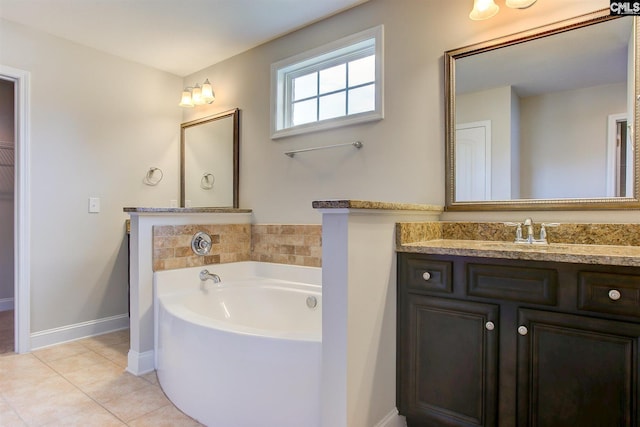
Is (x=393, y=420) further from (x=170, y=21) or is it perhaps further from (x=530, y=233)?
(x=170, y=21)

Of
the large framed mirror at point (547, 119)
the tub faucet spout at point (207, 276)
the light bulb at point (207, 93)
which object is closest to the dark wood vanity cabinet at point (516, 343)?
the large framed mirror at point (547, 119)

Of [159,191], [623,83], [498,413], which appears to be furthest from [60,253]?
[623,83]

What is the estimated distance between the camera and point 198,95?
310cm

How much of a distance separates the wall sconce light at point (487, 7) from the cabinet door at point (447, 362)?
1.36 metres

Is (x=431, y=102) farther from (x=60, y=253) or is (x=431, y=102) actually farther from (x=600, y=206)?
(x=60, y=253)

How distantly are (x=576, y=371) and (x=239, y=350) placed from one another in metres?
1.23

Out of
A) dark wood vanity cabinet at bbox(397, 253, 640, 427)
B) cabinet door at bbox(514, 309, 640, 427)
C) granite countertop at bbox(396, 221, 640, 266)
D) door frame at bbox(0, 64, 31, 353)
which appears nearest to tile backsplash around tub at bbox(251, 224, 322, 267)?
granite countertop at bbox(396, 221, 640, 266)

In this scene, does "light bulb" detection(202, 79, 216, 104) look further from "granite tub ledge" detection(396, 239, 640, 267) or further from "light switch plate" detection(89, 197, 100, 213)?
"granite tub ledge" detection(396, 239, 640, 267)

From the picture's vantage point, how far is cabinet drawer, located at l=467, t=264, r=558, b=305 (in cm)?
125

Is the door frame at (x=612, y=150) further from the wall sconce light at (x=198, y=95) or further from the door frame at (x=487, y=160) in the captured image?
the wall sconce light at (x=198, y=95)

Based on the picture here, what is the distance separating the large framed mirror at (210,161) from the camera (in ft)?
9.97

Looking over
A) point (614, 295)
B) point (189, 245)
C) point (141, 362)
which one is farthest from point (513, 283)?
point (141, 362)

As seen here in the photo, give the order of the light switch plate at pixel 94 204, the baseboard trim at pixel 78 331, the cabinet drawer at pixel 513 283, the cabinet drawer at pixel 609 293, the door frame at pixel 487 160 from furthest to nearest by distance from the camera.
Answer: the light switch plate at pixel 94 204 → the baseboard trim at pixel 78 331 → the door frame at pixel 487 160 → the cabinet drawer at pixel 513 283 → the cabinet drawer at pixel 609 293

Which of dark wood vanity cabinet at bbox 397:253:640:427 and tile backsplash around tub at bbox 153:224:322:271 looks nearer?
dark wood vanity cabinet at bbox 397:253:640:427
